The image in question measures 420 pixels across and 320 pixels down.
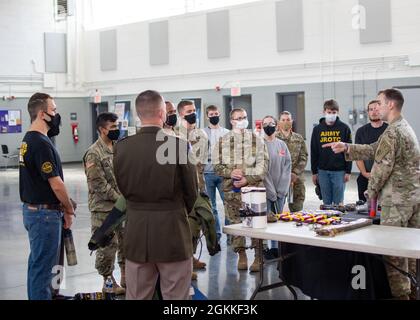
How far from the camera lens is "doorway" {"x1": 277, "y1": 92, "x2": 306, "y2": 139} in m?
15.2

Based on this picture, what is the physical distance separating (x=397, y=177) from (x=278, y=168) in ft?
6.35

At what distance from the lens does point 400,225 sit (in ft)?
14.5

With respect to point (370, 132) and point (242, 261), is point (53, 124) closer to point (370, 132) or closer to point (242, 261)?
point (242, 261)

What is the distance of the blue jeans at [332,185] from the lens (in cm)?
680

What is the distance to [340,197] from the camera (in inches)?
268

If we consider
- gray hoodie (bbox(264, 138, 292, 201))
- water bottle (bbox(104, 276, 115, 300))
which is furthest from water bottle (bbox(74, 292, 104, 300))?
gray hoodie (bbox(264, 138, 292, 201))

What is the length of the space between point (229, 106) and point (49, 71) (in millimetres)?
6905

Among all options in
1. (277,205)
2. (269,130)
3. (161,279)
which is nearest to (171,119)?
(269,130)

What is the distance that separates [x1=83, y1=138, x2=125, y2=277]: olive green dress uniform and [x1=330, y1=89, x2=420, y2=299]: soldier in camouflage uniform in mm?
2151

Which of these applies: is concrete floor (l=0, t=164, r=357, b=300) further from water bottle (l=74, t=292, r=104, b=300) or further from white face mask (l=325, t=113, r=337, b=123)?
white face mask (l=325, t=113, r=337, b=123)

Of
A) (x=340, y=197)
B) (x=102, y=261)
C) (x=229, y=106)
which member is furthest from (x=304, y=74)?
(x=102, y=261)

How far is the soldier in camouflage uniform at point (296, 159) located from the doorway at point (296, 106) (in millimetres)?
8124

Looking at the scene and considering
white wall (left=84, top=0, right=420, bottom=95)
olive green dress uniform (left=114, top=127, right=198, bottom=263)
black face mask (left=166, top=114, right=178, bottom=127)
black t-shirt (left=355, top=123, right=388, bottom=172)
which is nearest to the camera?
olive green dress uniform (left=114, top=127, right=198, bottom=263)

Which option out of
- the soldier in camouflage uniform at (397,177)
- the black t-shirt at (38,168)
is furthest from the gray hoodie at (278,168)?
the black t-shirt at (38,168)
